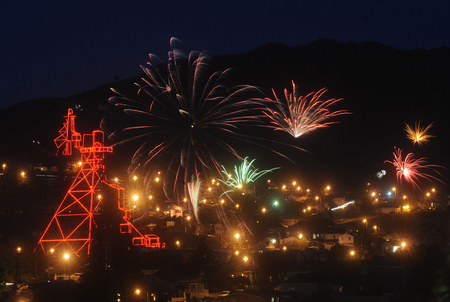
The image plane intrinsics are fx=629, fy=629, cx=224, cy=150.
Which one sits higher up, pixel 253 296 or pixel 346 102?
pixel 346 102

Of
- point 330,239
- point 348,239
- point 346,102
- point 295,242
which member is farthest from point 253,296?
point 346,102

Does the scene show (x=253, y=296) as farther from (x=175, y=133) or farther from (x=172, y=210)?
(x=175, y=133)

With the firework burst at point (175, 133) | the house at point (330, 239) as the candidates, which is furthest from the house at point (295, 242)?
the firework burst at point (175, 133)

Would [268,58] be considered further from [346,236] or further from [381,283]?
[381,283]

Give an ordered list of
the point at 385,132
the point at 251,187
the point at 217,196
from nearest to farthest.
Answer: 1. the point at 217,196
2. the point at 251,187
3. the point at 385,132

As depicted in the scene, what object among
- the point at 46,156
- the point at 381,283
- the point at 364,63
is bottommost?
the point at 381,283

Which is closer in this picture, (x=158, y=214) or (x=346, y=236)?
(x=346, y=236)

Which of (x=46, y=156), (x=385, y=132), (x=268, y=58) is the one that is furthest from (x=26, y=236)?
(x=268, y=58)

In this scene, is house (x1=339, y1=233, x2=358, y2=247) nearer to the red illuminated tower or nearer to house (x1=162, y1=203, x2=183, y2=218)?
the red illuminated tower

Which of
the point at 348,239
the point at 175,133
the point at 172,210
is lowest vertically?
the point at 348,239
